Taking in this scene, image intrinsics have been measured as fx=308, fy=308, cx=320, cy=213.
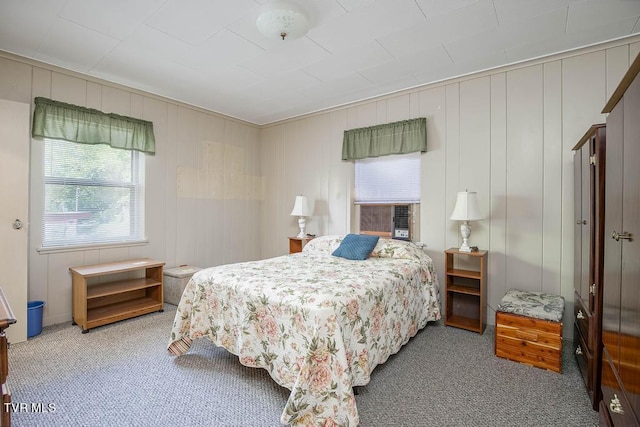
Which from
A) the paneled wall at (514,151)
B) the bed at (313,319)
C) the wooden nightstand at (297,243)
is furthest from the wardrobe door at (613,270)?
the wooden nightstand at (297,243)

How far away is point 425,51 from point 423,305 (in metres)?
2.34

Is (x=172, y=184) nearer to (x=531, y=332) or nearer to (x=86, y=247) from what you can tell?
(x=86, y=247)

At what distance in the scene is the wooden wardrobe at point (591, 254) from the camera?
68.4 inches

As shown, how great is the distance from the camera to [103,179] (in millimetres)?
3467

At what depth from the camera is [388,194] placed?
3.87 m

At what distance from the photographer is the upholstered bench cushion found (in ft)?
7.53

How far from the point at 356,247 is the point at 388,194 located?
103cm

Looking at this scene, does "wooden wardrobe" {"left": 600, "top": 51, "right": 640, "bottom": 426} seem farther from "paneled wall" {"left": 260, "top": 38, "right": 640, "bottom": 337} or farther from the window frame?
the window frame

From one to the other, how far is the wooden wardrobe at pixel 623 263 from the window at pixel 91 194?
4.21 meters

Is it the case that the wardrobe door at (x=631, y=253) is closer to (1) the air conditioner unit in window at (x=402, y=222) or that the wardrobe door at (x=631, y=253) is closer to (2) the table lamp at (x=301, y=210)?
(1) the air conditioner unit in window at (x=402, y=222)

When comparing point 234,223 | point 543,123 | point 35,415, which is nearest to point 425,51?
point 543,123

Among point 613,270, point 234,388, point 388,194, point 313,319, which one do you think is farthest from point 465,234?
point 234,388

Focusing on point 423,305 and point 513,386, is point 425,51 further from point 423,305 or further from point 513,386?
point 513,386

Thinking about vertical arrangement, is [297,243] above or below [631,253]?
below
